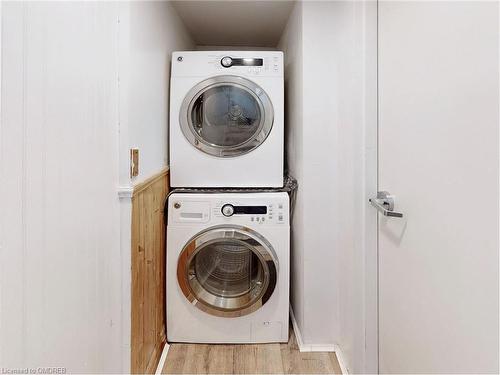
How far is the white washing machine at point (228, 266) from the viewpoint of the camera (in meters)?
2.00

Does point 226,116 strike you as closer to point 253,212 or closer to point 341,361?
point 253,212

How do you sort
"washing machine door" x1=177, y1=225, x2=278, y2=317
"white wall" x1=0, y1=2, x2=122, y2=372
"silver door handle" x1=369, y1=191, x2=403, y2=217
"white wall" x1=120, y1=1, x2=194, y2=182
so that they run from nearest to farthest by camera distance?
"white wall" x1=0, y1=2, x2=122, y2=372, "silver door handle" x1=369, y1=191, x2=403, y2=217, "white wall" x1=120, y1=1, x2=194, y2=182, "washing machine door" x1=177, y1=225, x2=278, y2=317

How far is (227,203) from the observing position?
2.01 meters

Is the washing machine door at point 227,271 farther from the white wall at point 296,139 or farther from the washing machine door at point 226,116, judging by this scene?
the washing machine door at point 226,116

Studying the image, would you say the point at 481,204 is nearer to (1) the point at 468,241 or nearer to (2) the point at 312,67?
(1) the point at 468,241

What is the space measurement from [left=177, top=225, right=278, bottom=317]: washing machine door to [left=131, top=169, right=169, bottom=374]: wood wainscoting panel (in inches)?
6.5

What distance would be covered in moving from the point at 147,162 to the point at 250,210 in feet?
2.08

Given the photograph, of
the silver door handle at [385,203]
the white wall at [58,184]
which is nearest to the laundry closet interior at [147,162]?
the white wall at [58,184]

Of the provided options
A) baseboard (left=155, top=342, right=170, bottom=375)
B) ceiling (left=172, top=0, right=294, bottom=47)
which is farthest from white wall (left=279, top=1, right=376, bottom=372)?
baseboard (left=155, top=342, right=170, bottom=375)

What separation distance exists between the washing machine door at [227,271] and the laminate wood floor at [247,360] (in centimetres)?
21

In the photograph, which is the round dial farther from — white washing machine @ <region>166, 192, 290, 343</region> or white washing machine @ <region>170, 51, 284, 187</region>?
white washing machine @ <region>170, 51, 284, 187</region>

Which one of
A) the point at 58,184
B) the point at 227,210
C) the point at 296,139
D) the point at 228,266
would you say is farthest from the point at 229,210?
the point at 58,184

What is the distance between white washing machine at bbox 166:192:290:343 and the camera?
1997 mm

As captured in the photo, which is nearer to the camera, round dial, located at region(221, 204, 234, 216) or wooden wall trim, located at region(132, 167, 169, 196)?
wooden wall trim, located at region(132, 167, 169, 196)
